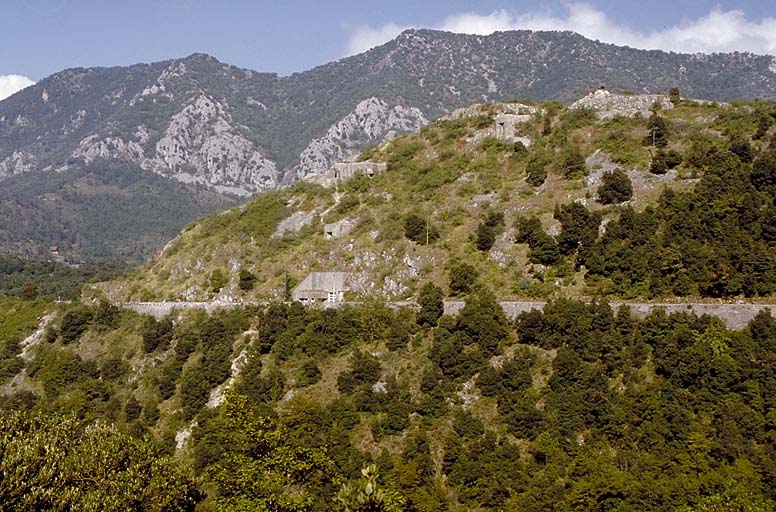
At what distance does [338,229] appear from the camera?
56844 millimetres

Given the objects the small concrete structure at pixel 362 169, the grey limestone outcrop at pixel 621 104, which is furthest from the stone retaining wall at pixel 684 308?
the grey limestone outcrop at pixel 621 104

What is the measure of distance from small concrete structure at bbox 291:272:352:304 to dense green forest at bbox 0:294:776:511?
357 cm

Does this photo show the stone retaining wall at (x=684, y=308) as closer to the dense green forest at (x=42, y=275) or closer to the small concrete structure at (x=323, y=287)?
the small concrete structure at (x=323, y=287)

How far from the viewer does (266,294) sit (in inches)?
2095

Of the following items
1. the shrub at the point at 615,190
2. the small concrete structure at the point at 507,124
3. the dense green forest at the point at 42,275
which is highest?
the small concrete structure at the point at 507,124

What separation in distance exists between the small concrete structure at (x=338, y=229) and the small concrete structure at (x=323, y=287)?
5.68 m

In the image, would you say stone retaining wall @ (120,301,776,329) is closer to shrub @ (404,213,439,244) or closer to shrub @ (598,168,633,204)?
shrub @ (404,213,439,244)

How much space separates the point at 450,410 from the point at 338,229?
2233 cm

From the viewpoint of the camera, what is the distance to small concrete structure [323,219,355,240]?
56.6m

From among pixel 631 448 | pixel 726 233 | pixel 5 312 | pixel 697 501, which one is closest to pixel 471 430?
pixel 631 448

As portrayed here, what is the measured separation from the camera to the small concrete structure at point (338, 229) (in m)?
56.6

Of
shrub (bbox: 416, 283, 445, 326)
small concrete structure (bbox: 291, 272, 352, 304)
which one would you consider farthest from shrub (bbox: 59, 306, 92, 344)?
shrub (bbox: 416, 283, 445, 326)

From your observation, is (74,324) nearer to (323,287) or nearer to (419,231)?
(323,287)

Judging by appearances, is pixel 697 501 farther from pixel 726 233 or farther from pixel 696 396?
pixel 726 233
